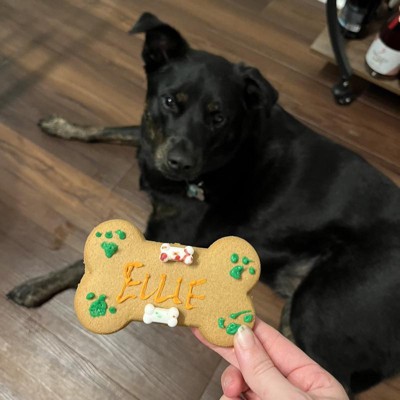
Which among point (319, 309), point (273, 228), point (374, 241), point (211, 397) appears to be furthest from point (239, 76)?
point (211, 397)

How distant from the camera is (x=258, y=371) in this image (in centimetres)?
82

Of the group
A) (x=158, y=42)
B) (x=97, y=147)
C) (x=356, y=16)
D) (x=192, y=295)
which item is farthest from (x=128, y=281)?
(x=356, y=16)

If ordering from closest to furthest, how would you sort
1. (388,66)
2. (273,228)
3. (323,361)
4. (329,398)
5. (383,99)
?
(329,398) < (323,361) < (273,228) < (388,66) < (383,99)

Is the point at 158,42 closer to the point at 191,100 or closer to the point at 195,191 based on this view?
the point at 191,100

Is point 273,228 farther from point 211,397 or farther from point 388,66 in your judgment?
point 388,66

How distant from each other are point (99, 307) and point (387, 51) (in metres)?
1.88

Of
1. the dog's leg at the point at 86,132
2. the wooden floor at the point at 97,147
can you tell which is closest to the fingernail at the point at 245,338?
the wooden floor at the point at 97,147

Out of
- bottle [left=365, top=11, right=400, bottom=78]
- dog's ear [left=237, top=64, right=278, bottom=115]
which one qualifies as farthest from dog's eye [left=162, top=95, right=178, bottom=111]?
bottle [left=365, top=11, right=400, bottom=78]

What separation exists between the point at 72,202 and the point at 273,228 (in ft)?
2.87

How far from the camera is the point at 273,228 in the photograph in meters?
1.56

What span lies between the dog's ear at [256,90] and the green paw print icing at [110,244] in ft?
2.34

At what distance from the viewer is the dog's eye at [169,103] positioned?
53.4 inches

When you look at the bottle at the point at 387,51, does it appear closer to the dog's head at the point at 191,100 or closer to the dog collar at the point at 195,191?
the dog's head at the point at 191,100

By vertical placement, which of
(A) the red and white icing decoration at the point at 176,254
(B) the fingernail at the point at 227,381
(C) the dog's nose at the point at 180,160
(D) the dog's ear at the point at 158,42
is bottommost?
(B) the fingernail at the point at 227,381
